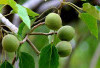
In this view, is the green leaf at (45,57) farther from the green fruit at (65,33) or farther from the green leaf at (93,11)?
the green leaf at (93,11)

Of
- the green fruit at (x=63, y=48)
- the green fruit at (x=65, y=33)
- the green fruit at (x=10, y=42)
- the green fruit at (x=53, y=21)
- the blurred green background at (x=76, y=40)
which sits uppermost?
the green fruit at (x=53, y=21)

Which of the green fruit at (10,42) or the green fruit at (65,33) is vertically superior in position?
the green fruit at (10,42)

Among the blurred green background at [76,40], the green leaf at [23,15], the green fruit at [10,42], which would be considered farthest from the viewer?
the blurred green background at [76,40]

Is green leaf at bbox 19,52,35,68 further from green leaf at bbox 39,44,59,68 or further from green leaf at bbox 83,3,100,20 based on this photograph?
green leaf at bbox 83,3,100,20

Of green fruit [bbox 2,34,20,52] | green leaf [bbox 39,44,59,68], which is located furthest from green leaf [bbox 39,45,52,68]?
green fruit [bbox 2,34,20,52]

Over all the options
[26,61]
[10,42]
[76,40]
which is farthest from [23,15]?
[76,40]

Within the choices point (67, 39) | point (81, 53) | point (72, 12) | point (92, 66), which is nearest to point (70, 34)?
point (67, 39)

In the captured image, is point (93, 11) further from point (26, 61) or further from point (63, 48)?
point (26, 61)

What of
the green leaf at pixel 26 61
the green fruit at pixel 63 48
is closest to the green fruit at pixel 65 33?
the green fruit at pixel 63 48

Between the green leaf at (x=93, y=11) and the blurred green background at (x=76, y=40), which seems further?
the blurred green background at (x=76, y=40)
